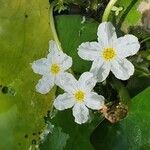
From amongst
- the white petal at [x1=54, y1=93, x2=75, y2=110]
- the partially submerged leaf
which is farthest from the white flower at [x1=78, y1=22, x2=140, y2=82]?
the partially submerged leaf

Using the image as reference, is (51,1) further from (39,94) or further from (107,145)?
(107,145)

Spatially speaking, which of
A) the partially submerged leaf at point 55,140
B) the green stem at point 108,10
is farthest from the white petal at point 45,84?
the green stem at point 108,10

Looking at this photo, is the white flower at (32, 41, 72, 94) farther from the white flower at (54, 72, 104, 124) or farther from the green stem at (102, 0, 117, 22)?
the green stem at (102, 0, 117, 22)

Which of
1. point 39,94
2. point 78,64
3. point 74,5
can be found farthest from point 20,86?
point 74,5

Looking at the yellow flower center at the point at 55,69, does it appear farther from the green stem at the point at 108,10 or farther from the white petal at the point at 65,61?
the green stem at the point at 108,10

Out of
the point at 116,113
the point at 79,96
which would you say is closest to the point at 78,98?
the point at 79,96

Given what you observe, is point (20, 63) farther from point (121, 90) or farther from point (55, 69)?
point (121, 90)
